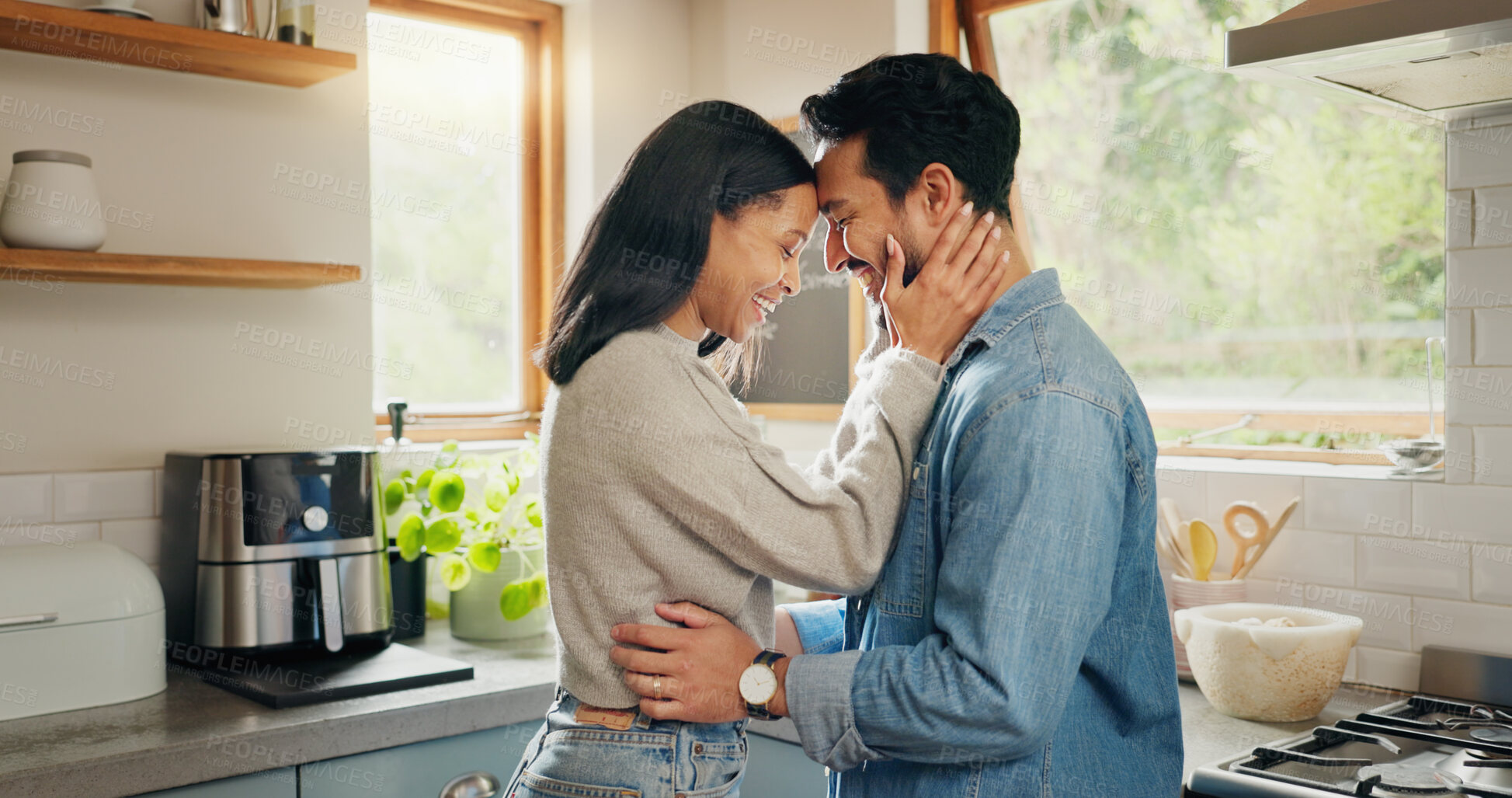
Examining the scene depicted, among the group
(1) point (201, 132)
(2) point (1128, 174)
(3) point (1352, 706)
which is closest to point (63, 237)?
(1) point (201, 132)

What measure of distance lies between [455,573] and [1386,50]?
172 centimetres

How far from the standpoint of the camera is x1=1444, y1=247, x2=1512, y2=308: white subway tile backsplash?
179cm

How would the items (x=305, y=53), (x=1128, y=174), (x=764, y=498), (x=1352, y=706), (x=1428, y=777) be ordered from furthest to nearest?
1. (x=1128, y=174)
2. (x=305, y=53)
3. (x=1352, y=706)
4. (x=1428, y=777)
5. (x=764, y=498)

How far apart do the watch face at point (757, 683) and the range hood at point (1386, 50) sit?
0.96m

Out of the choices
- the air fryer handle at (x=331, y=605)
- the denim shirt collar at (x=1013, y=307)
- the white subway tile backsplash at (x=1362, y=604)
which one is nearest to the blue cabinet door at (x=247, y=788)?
the air fryer handle at (x=331, y=605)

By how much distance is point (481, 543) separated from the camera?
2.21m

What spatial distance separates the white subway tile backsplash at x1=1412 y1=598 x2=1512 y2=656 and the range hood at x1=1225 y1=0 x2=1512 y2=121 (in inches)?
30.3

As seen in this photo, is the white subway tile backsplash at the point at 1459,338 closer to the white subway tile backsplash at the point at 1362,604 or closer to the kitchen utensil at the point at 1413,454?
the kitchen utensil at the point at 1413,454

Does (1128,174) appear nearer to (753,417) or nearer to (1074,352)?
(753,417)

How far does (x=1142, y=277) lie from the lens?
2.42m

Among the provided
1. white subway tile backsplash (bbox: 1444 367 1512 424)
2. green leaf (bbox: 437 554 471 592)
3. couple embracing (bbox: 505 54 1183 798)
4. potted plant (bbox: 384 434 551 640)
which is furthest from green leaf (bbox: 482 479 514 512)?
white subway tile backsplash (bbox: 1444 367 1512 424)

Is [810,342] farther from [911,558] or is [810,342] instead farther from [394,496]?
[911,558]

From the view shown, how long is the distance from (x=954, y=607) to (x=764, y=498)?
0.21 meters

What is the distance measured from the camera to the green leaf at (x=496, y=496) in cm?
225
